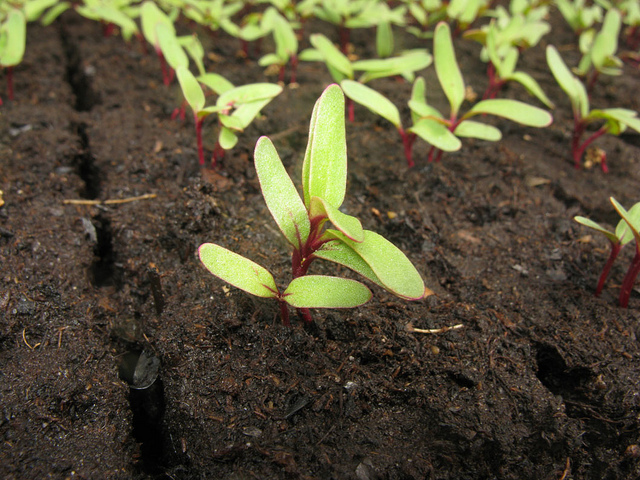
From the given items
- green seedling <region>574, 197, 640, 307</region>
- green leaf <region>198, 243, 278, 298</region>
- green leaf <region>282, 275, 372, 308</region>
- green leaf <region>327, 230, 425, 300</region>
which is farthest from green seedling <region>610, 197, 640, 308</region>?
green leaf <region>198, 243, 278, 298</region>

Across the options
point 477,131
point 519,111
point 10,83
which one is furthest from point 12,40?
point 519,111

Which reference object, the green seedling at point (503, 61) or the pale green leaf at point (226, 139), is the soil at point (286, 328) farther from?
the green seedling at point (503, 61)

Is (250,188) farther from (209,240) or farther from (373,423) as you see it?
(373,423)

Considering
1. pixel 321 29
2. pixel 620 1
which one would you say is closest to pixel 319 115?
pixel 321 29

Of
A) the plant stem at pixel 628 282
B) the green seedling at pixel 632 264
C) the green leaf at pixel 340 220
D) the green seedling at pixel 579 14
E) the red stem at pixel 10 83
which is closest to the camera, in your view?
the green leaf at pixel 340 220

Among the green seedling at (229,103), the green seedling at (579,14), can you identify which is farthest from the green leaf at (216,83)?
the green seedling at (579,14)
